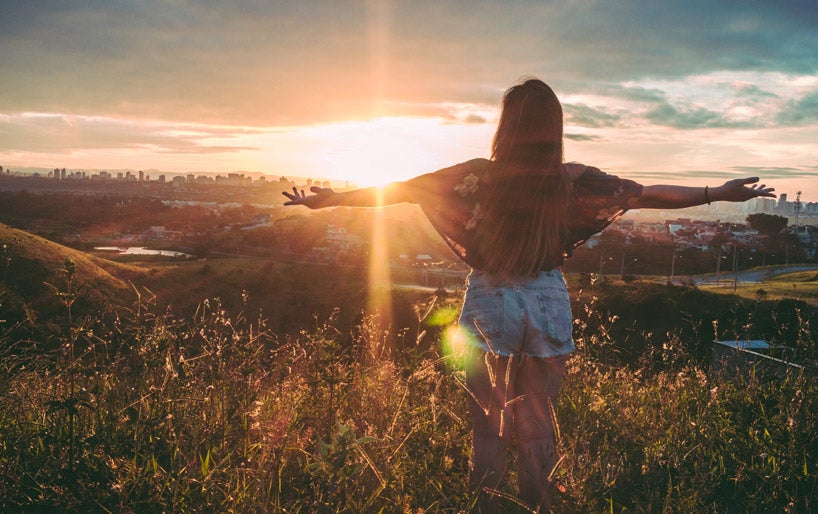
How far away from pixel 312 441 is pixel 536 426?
3.84ft

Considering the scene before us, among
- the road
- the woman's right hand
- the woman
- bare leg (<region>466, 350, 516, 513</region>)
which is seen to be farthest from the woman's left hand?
the road

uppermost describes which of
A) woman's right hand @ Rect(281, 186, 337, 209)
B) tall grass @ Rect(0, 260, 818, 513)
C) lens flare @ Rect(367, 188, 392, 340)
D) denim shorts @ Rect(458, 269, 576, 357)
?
woman's right hand @ Rect(281, 186, 337, 209)

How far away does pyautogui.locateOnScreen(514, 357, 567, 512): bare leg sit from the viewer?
7.23 ft

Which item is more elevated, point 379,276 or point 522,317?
point 522,317

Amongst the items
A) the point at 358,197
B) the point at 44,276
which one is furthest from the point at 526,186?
the point at 44,276

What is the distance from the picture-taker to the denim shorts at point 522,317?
219cm

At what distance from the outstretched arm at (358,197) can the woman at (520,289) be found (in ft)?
1.31

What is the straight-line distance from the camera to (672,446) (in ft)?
9.20

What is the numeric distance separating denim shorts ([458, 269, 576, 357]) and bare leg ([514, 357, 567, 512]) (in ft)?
0.25

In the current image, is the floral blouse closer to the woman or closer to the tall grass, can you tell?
the woman

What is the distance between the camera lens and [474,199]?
2.50 meters

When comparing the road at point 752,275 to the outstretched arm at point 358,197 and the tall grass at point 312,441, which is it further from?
the outstretched arm at point 358,197

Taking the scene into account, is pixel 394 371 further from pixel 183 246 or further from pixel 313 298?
pixel 183 246

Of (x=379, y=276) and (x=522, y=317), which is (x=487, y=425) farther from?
(x=379, y=276)
